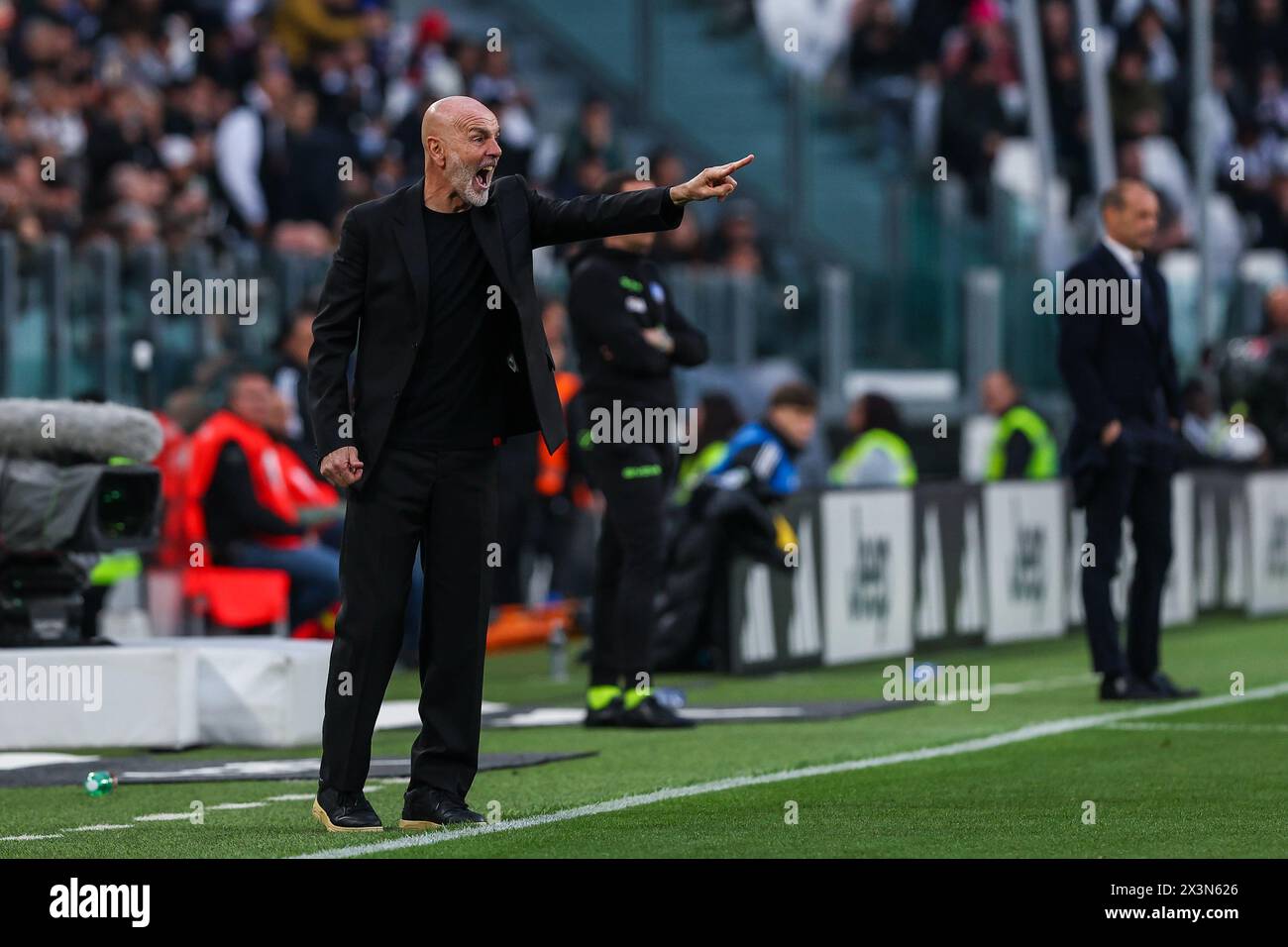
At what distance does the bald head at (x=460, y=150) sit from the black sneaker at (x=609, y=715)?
444cm

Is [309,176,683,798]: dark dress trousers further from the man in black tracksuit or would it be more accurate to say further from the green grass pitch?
the man in black tracksuit

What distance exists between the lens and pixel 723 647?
54.2 feet

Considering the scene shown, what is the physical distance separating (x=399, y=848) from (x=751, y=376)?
565 inches

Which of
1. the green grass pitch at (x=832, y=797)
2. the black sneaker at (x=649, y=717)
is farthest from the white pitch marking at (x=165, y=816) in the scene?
the black sneaker at (x=649, y=717)

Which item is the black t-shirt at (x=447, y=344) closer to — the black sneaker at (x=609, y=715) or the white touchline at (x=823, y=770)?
the white touchline at (x=823, y=770)

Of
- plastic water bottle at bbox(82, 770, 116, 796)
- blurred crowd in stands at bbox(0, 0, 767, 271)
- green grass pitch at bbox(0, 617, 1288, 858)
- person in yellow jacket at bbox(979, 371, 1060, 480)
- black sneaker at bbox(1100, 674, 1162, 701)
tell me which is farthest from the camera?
person in yellow jacket at bbox(979, 371, 1060, 480)

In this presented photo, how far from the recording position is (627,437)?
41.8 ft

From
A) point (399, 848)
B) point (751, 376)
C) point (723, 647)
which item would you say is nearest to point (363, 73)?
point (751, 376)

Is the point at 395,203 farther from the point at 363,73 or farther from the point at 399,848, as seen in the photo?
the point at 363,73

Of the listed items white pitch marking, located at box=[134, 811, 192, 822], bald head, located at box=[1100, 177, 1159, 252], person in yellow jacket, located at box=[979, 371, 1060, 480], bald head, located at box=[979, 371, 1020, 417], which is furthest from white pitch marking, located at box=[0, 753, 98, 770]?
bald head, located at box=[979, 371, 1020, 417]

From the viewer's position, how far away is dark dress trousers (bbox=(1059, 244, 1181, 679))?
13.7 metres

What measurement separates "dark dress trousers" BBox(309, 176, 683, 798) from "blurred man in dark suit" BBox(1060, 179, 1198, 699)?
5146 mm

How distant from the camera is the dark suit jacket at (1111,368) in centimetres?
1365

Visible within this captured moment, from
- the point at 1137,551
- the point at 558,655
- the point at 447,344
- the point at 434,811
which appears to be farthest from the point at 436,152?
the point at 558,655
